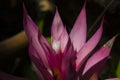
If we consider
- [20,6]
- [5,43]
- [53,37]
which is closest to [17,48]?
[5,43]

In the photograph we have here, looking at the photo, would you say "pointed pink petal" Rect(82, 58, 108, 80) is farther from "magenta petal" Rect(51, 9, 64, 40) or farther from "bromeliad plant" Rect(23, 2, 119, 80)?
"magenta petal" Rect(51, 9, 64, 40)

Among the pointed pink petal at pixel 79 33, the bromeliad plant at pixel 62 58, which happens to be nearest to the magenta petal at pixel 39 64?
the bromeliad plant at pixel 62 58

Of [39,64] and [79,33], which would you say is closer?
[39,64]

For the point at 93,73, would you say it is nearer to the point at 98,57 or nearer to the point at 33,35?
the point at 98,57

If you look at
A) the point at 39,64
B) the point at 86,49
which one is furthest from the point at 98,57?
the point at 39,64

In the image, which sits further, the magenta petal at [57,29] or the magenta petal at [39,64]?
the magenta petal at [57,29]

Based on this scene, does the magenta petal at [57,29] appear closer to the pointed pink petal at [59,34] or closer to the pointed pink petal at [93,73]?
the pointed pink petal at [59,34]

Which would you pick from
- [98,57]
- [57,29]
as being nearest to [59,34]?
[57,29]

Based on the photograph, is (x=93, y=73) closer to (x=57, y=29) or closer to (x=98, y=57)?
(x=98, y=57)

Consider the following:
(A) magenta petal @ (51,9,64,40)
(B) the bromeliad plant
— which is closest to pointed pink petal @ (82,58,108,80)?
(B) the bromeliad plant
